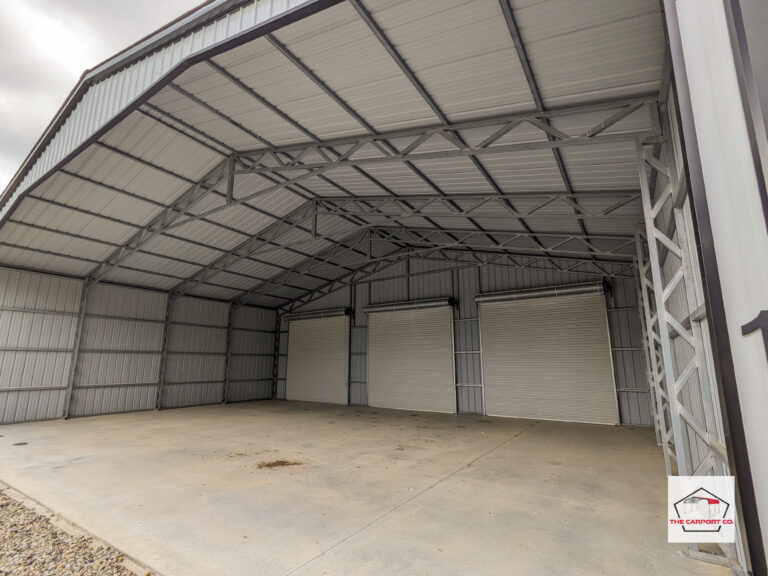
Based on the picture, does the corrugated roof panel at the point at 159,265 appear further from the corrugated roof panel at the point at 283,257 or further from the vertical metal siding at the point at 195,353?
the corrugated roof panel at the point at 283,257

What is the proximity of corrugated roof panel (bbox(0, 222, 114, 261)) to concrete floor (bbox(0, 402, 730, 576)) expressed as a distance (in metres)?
5.50

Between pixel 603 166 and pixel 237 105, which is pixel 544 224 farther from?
pixel 237 105

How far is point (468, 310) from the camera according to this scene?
16.2m

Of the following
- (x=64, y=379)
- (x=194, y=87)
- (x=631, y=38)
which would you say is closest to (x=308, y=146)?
(x=194, y=87)

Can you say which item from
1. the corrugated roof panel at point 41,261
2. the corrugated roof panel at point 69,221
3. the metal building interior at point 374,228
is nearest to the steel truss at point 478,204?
the metal building interior at point 374,228

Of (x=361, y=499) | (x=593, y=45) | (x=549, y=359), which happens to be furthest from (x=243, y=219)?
(x=549, y=359)

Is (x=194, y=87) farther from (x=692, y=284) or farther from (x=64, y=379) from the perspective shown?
(x=64, y=379)

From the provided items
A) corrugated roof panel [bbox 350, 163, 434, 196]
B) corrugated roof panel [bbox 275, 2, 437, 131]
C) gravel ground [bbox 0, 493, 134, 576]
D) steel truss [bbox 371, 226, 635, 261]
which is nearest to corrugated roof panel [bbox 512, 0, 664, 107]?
corrugated roof panel [bbox 275, 2, 437, 131]

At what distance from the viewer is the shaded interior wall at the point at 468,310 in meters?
12.9

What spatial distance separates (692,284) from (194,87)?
8.25 m

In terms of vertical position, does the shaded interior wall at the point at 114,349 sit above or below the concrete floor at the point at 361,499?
above

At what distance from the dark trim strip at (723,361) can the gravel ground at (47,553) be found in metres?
4.86

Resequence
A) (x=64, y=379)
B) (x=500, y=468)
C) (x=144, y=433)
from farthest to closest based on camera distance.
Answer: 1. (x=64, y=379)
2. (x=144, y=433)
3. (x=500, y=468)

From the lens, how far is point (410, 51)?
5297 mm
